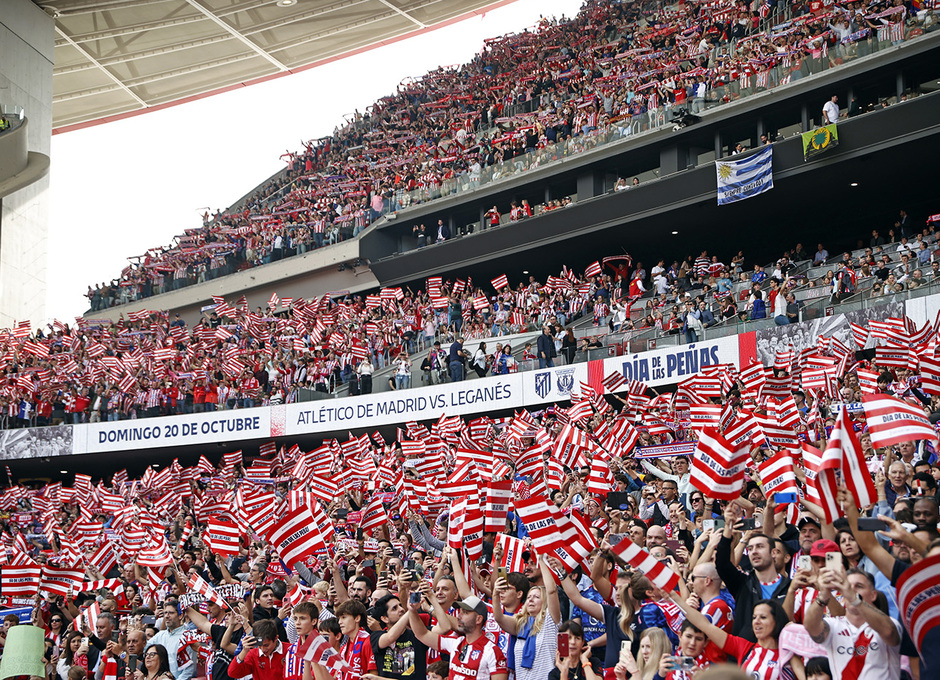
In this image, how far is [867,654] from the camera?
584 centimetres

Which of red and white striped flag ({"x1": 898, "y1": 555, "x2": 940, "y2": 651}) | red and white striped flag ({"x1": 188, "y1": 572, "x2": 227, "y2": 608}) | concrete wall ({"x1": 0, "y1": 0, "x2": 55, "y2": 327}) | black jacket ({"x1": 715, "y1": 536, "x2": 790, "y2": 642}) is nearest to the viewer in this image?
red and white striped flag ({"x1": 898, "y1": 555, "x2": 940, "y2": 651})

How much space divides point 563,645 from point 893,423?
3.87 metres

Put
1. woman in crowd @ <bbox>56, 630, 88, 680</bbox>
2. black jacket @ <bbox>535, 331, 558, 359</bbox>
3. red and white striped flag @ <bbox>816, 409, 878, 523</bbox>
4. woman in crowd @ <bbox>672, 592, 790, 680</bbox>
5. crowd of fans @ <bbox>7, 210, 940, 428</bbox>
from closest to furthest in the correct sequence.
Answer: woman in crowd @ <bbox>672, 592, 790, 680</bbox> → red and white striped flag @ <bbox>816, 409, 878, 523</bbox> → woman in crowd @ <bbox>56, 630, 88, 680</bbox> → crowd of fans @ <bbox>7, 210, 940, 428</bbox> → black jacket @ <bbox>535, 331, 558, 359</bbox>

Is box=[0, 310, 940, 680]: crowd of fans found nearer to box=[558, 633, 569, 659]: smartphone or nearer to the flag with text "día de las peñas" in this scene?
box=[558, 633, 569, 659]: smartphone

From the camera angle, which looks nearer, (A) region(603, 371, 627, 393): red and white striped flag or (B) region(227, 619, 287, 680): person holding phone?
(B) region(227, 619, 287, 680): person holding phone

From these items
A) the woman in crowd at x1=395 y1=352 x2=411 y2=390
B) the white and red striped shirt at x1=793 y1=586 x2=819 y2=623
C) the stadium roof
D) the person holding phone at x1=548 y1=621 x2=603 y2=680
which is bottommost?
the person holding phone at x1=548 y1=621 x2=603 y2=680

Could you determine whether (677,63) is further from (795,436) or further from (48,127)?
(48,127)

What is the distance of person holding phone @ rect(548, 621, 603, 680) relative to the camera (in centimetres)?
746

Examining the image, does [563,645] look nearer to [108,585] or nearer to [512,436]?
[108,585]

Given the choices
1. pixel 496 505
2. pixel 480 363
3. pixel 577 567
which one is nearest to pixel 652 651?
pixel 577 567

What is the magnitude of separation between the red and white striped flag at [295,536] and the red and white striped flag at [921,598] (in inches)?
290

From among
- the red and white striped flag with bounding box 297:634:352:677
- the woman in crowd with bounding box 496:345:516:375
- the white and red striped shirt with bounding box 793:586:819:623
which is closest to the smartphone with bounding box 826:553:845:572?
the white and red striped shirt with bounding box 793:586:819:623

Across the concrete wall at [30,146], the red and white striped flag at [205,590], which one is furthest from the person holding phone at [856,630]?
the concrete wall at [30,146]

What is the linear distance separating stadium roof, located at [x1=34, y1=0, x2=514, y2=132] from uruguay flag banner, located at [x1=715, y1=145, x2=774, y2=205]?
87.0ft
